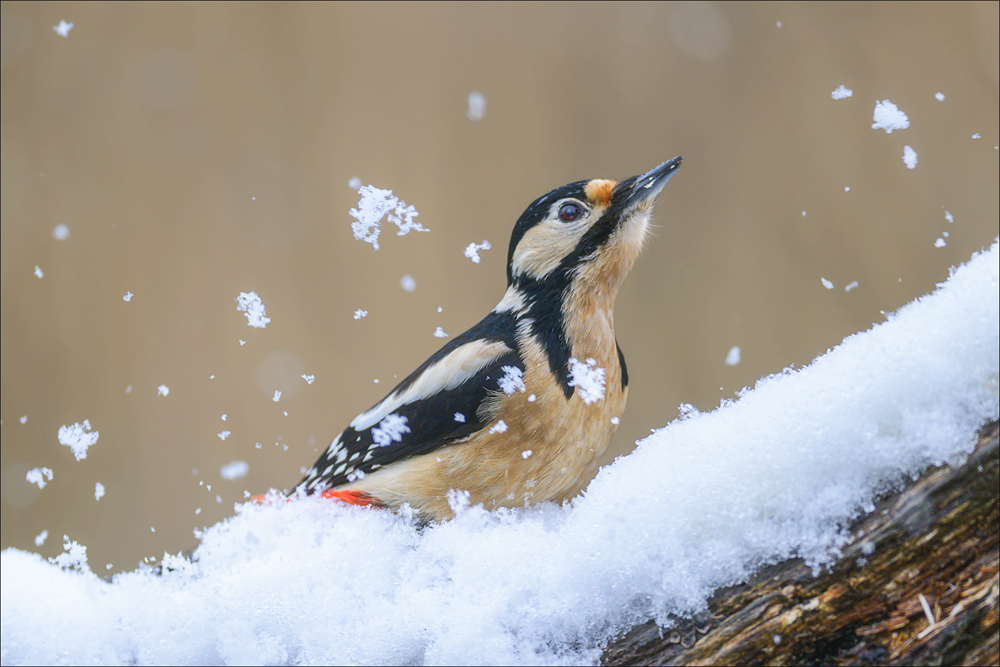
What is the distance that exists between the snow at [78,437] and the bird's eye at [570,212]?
4.83ft

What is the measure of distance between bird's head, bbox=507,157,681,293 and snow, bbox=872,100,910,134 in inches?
35.6

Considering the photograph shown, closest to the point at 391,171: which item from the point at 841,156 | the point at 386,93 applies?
the point at 386,93

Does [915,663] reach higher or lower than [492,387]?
lower

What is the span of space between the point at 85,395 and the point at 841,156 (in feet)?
6.72

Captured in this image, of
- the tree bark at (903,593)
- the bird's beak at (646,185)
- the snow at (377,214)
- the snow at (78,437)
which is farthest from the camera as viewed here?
the snow at (78,437)

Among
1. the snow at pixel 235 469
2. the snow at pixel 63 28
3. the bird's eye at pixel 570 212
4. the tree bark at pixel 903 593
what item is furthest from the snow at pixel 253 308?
the tree bark at pixel 903 593

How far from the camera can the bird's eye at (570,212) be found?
1.08m

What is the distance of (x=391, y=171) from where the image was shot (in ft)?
5.94

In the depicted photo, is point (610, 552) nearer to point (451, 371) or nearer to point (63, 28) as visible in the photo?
point (451, 371)

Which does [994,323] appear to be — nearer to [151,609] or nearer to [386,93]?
[151,609]

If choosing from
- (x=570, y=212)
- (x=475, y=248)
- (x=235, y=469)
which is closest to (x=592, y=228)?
(x=570, y=212)

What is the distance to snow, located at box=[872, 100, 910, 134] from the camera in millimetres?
1614

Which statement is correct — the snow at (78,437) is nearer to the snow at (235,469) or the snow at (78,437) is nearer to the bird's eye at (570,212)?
the snow at (235,469)

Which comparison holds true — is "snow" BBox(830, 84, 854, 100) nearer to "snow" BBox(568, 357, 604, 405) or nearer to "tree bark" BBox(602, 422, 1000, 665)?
"snow" BBox(568, 357, 604, 405)
